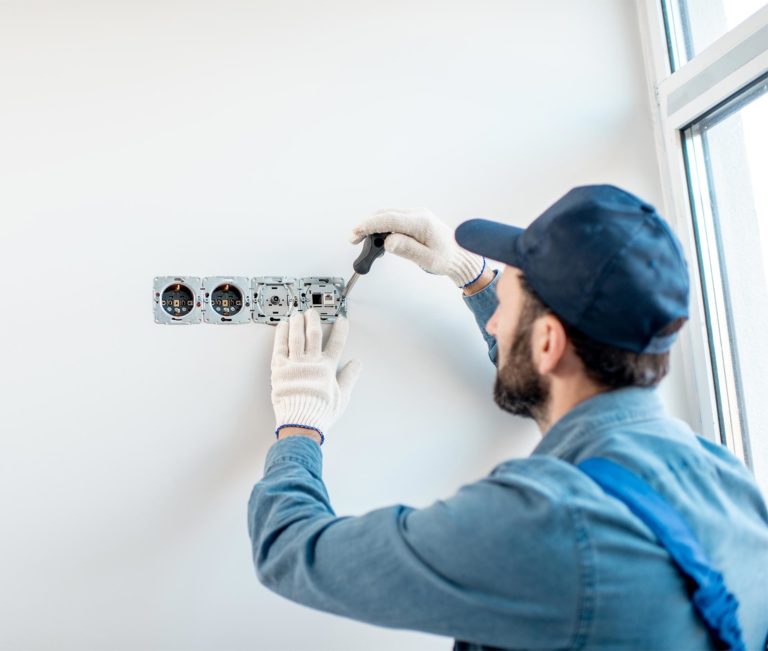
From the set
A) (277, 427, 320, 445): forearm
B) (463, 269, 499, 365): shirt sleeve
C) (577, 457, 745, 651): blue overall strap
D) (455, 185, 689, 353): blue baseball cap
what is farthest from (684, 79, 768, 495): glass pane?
(277, 427, 320, 445): forearm

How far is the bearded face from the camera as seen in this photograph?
96 centimetres

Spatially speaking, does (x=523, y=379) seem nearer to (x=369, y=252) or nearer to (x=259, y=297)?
(x=369, y=252)

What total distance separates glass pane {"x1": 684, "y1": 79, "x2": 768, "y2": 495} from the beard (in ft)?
2.10

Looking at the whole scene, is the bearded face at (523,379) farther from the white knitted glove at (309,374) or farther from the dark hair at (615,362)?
the white knitted glove at (309,374)

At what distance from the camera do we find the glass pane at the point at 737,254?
1381mm

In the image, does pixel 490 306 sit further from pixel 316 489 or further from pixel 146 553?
pixel 146 553

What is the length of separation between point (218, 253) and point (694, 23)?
107 cm

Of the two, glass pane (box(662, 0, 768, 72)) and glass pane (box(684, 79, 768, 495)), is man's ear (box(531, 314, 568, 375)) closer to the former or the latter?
glass pane (box(684, 79, 768, 495))

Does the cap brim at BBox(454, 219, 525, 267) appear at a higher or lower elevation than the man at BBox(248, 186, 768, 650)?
higher

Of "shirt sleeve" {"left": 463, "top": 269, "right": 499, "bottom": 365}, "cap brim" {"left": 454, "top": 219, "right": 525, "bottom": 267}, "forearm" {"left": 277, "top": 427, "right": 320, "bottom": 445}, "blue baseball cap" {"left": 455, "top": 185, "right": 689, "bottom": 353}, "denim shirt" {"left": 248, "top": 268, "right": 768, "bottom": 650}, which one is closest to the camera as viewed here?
"denim shirt" {"left": 248, "top": 268, "right": 768, "bottom": 650}

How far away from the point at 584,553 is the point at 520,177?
880 millimetres

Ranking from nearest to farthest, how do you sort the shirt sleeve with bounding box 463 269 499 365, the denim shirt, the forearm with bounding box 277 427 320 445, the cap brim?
the denim shirt
the cap brim
the forearm with bounding box 277 427 320 445
the shirt sleeve with bounding box 463 269 499 365

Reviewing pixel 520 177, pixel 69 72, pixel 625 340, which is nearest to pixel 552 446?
pixel 625 340

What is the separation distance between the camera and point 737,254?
1432 mm
